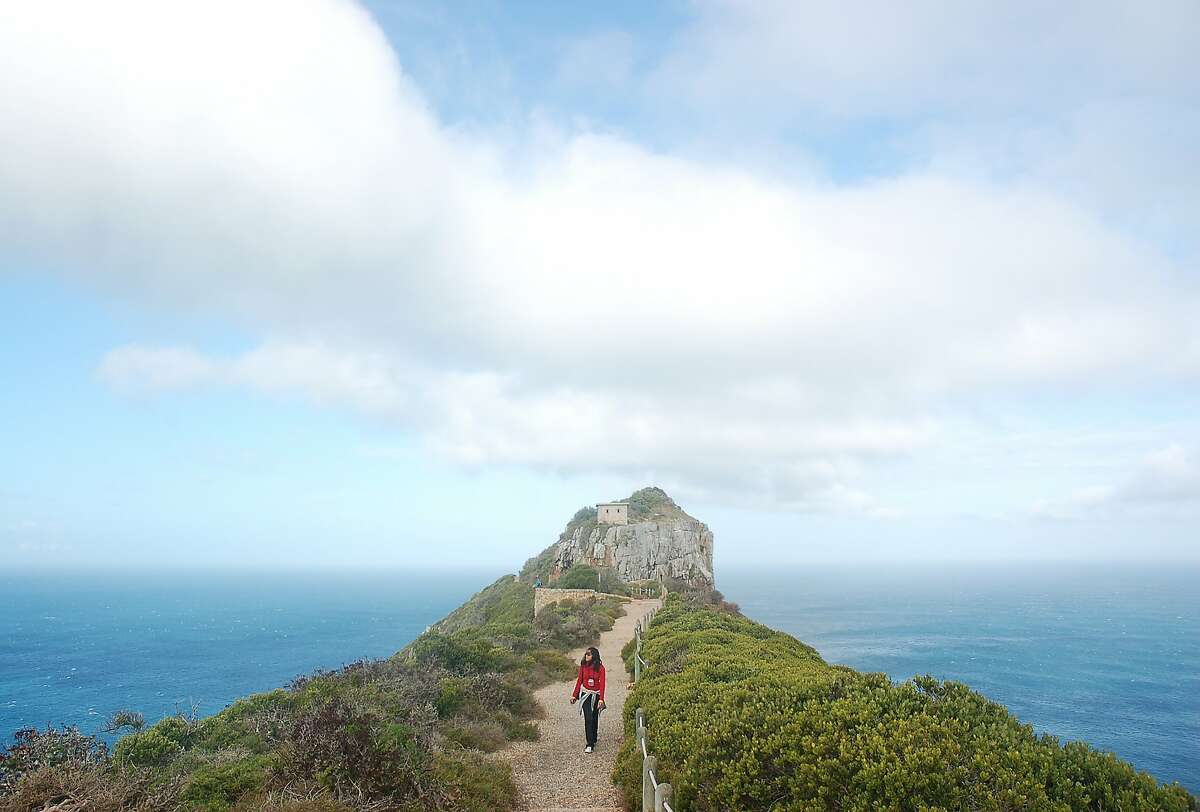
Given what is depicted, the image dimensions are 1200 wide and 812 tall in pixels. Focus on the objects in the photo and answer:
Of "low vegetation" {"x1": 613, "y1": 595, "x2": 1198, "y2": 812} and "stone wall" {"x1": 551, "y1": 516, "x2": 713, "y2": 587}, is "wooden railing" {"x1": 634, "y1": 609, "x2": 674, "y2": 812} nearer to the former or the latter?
"low vegetation" {"x1": 613, "y1": 595, "x2": 1198, "y2": 812}

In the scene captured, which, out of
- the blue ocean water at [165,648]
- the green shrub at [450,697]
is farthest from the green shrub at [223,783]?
the blue ocean water at [165,648]

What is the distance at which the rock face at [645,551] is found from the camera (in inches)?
1806

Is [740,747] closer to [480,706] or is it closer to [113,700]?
[480,706]

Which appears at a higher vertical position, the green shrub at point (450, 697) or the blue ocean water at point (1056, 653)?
the green shrub at point (450, 697)

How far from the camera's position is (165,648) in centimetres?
6544

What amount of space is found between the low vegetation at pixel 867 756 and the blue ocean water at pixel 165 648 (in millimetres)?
13131

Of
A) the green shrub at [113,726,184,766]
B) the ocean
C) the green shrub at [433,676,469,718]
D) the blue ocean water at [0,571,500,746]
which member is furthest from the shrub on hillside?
the blue ocean water at [0,571,500,746]

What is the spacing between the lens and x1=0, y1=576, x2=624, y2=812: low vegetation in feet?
19.8

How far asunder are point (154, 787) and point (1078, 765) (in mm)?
8664

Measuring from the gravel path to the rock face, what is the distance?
3041cm

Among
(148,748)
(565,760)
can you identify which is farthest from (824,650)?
(148,748)

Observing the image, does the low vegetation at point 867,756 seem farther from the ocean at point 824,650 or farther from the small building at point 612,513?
the small building at point 612,513

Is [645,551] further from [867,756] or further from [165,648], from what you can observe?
[165,648]

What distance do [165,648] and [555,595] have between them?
54.7 m
